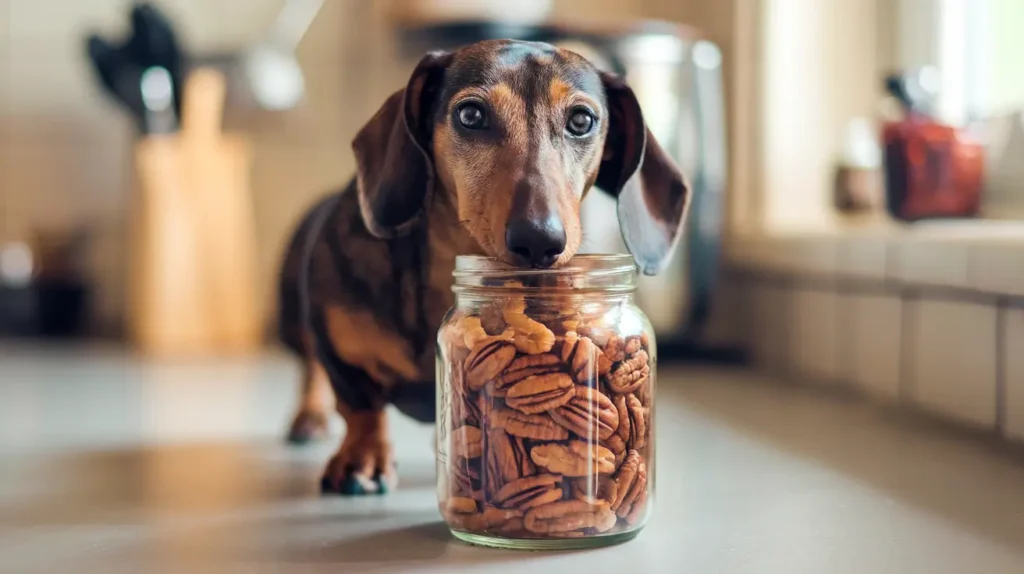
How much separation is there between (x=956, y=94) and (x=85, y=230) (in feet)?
5.69

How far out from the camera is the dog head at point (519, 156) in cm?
74

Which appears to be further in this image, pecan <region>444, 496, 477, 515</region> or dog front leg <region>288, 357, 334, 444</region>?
dog front leg <region>288, 357, 334, 444</region>

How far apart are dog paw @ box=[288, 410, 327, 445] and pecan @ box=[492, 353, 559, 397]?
554mm

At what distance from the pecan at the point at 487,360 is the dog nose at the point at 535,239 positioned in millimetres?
56

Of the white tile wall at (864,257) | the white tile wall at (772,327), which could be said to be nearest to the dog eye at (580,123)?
the white tile wall at (864,257)

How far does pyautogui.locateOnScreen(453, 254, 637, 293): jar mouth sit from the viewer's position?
73 centimetres

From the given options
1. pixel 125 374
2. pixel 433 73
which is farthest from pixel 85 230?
pixel 433 73

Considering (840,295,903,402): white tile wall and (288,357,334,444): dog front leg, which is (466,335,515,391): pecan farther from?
(840,295,903,402): white tile wall

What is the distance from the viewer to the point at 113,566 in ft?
2.35

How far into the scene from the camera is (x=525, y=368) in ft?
2.31

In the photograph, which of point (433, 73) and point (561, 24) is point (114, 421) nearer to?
point (433, 73)

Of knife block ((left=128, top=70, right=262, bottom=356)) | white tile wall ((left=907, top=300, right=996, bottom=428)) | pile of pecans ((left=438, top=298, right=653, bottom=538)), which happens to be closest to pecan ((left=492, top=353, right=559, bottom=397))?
pile of pecans ((left=438, top=298, right=653, bottom=538))

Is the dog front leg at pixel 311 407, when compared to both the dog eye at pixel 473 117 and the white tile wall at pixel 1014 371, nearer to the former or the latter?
the dog eye at pixel 473 117

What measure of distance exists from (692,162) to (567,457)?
1.14 metres
